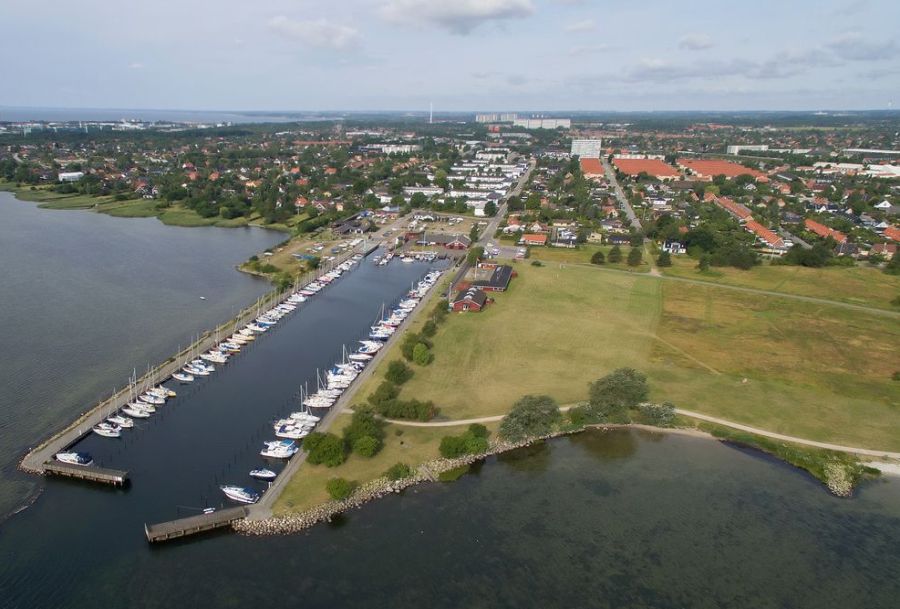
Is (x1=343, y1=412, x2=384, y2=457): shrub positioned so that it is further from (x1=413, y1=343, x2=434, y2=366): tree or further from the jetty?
the jetty

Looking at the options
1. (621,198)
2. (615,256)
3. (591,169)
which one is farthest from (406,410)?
(591,169)

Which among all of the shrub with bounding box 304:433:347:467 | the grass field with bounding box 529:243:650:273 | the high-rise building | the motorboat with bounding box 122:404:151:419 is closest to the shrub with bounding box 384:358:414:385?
the shrub with bounding box 304:433:347:467

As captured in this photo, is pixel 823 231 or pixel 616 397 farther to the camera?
pixel 823 231

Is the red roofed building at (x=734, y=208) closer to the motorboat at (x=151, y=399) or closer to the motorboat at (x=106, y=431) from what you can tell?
the motorboat at (x=151, y=399)

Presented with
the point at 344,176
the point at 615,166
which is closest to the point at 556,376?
the point at 344,176

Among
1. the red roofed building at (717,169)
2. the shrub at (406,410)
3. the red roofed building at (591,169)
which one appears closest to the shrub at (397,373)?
the shrub at (406,410)

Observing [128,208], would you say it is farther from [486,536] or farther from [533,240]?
[486,536]

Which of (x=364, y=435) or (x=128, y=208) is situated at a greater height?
(x=128, y=208)
